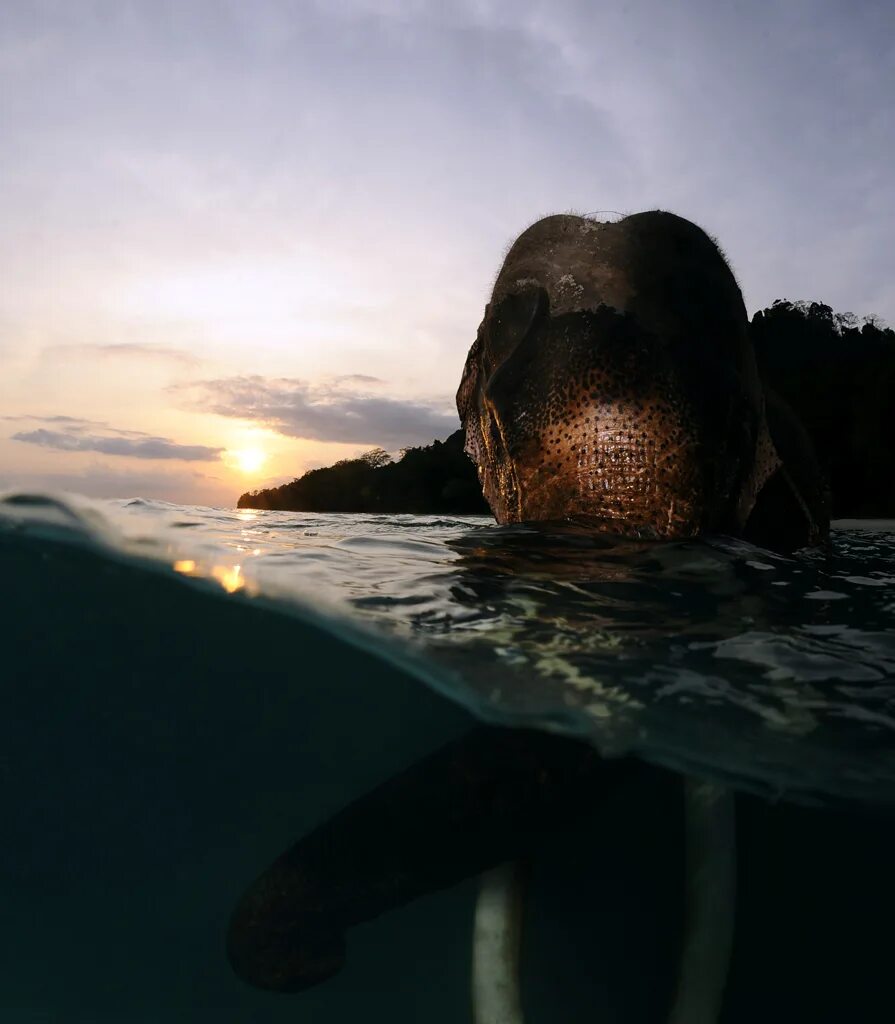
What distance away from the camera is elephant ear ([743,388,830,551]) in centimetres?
385

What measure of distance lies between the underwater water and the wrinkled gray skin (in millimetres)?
259

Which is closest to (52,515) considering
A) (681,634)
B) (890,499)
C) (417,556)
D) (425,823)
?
(417,556)

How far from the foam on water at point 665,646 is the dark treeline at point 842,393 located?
20576 mm

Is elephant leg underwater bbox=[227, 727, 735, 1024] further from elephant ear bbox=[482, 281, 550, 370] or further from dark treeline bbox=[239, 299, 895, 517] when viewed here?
dark treeline bbox=[239, 299, 895, 517]

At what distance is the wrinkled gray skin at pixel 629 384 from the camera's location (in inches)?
130

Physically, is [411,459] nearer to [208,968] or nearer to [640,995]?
[208,968]

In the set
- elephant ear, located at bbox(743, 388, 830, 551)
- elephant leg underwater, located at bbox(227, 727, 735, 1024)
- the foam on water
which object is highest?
→ elephant ear, located at bbox(743, 388, 830, 551)

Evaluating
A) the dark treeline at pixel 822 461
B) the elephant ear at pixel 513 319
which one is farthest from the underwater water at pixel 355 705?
the dark treeline at pixel 822 461

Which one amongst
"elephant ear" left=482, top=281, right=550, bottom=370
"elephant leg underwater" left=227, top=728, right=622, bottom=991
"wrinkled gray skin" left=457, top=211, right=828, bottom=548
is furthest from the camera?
"elephant ear" left=482, top=281, right=550, bottom=370

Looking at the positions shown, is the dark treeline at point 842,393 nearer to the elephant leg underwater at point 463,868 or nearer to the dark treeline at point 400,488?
the dark treeline at point 400,488

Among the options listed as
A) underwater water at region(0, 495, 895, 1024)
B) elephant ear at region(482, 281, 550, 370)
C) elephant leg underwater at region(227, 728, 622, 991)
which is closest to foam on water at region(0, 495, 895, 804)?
underwater water at region(0, 495, 895, 1024)

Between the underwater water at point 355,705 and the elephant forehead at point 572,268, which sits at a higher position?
the elephant forehead at point 572,268

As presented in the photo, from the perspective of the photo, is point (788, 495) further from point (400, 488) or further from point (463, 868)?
point (400, 488)

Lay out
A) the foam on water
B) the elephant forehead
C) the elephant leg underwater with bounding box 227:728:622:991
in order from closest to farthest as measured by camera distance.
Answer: the elephant leg underwater with bounding box 227:728:622:991 < the foam on water < the elephant forehead
